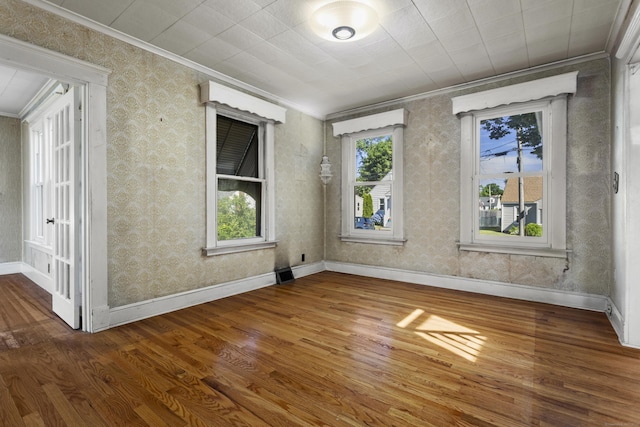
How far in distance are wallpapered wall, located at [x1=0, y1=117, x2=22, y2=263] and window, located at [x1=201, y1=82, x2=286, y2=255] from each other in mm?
4020

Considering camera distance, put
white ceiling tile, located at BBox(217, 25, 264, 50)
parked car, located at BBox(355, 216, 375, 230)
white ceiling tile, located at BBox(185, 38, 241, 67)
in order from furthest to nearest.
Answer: parked car, located at BBox(355, 216, 375, 230)
white ceiling tile, located at BBox(185, 38, 241, 67)
white ceiling tile, located at BBox(217, 25, 264, 50)

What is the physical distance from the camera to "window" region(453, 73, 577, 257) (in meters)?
3.45

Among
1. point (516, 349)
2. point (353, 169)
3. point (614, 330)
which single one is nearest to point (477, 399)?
point (516, 349)

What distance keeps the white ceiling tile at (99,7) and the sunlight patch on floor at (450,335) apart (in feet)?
11.6

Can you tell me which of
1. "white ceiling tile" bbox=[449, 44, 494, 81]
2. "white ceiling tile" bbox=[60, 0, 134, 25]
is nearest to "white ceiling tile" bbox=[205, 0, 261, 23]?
"white ceiling tile" bbox=[60, 0, 134, 25]

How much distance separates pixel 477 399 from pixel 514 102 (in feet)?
10.9

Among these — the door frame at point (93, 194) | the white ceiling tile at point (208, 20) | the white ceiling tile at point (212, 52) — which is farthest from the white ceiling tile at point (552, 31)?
the door frame at point (93, 194)

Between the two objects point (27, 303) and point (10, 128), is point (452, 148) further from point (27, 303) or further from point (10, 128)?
point (10, 128)

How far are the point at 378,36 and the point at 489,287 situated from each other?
10.4 feet

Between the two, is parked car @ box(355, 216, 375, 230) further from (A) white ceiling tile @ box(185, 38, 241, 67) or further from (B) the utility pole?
(A) white ceiling tile @ box(185, 38, 241, 67)

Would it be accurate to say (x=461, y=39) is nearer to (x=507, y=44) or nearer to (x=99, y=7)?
(x=507, y=44)

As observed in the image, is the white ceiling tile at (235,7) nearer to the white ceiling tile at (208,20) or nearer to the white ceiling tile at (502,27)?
the white ceiling tile at (208,20)

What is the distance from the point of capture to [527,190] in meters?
3.69

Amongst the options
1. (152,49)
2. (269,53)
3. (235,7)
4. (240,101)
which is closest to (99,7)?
(152,49)
